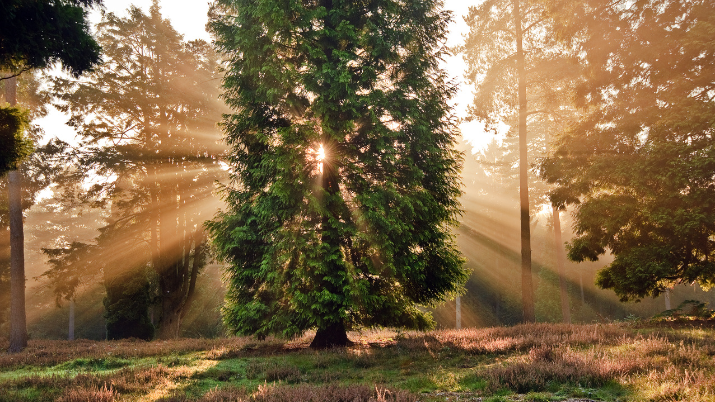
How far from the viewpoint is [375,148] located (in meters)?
11.0

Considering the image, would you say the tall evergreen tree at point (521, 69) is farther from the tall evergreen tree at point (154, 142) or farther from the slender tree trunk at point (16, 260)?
the slender tree trunk at point (16, 260)

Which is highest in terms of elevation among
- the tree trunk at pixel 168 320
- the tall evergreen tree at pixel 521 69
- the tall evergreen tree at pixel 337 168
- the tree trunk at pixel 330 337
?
the tall evergreen tree at pixel 521 69

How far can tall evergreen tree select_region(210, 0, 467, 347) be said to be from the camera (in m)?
9.95

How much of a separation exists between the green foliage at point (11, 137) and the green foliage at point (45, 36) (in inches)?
39.7

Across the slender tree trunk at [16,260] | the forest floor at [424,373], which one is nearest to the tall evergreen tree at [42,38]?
the forest floor at [424,373]

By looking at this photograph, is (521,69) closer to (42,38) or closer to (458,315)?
(42,38)

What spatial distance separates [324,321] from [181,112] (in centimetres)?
1441

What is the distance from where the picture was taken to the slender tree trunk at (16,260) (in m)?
15.6

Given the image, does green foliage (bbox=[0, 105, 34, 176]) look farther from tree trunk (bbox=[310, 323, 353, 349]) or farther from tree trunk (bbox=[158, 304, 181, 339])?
tree trunk (bbox=[158, 304, 181, 339])

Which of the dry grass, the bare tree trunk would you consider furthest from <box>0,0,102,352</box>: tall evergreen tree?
the bare tree trunk

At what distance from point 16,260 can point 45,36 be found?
509 inches

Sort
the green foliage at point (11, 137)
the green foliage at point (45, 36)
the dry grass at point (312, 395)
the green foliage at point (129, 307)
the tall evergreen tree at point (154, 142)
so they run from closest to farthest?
the dry grass at point (312, 395) < the green foliage at point (45, 36) < the green foliage at point (11, 137) < the tall evergreen tree at point (154, 142) < the green foliage at point (129, 307)

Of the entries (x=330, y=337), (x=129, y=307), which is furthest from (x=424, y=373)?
(x=129, y=307)

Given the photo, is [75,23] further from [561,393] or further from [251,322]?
[561,393]
